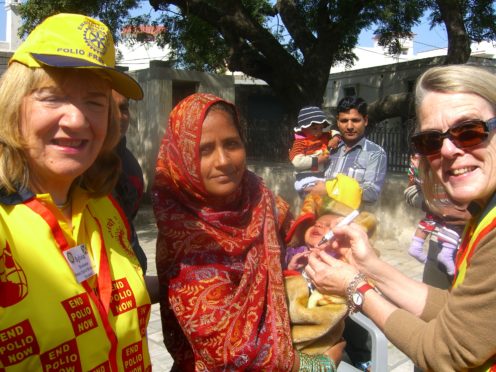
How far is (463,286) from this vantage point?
1.46m

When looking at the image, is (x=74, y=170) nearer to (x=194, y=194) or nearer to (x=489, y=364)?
(x=194, y=194)

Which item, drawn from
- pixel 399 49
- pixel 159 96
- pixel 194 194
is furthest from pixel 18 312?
pixel 399 49

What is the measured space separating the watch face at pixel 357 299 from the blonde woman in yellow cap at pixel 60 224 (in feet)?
2.51

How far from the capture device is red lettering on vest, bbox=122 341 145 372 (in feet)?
4.79

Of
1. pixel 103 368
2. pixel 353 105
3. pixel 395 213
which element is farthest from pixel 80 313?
pixel 395 213

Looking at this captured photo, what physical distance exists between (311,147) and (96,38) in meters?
3.53

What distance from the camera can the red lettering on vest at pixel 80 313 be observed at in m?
1.30

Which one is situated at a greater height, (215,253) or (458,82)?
(458,82)

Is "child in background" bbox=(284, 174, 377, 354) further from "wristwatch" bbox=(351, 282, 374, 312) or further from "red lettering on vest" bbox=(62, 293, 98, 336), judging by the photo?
"red lettering on vest" bbox=(62, 293, 98, 336)

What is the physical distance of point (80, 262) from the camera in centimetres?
142

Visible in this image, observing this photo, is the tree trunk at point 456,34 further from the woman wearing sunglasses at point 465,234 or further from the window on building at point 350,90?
the woman wearing sunglasses at point 465,234

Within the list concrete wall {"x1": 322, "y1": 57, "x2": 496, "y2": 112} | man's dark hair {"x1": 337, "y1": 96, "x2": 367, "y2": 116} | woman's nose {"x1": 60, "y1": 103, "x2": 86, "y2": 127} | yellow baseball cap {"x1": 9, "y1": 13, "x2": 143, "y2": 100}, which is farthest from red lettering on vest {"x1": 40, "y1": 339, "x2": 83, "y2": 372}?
concrete wall {"x1": 322, "y1": 57, "x2": 496, "y2": 112}

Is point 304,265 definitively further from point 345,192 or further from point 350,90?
point 350,90

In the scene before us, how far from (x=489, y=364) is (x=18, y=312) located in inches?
Answer: 50.5
